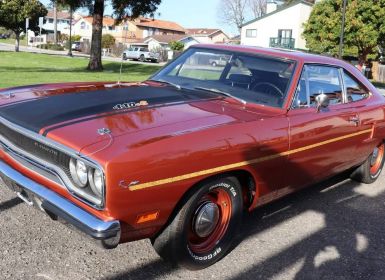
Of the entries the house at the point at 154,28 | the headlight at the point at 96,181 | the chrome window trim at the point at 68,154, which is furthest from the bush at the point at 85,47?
the headlight at the point at 96,181

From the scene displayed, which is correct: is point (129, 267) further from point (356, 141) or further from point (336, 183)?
point (336, 183)

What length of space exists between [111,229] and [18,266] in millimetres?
974

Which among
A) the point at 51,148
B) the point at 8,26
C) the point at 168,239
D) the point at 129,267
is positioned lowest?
the point at 129,267

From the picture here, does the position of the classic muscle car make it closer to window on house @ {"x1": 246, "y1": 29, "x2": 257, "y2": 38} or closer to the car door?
the car door

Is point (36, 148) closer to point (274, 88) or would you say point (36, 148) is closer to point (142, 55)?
point (274, 88)

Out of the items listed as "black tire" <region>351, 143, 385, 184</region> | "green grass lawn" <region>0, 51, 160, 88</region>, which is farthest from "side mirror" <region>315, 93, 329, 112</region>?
"green grass lawn" <region>0, 51, 160, 88</region>

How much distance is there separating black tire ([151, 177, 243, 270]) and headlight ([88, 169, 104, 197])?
584mm

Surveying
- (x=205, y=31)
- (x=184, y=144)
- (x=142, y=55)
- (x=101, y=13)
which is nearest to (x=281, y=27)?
(x=142, y=55)

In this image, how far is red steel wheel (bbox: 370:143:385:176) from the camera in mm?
5967

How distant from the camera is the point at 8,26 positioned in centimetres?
3962

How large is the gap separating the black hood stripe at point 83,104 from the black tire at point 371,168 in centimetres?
259

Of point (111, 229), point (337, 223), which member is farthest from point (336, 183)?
point (111, 229)

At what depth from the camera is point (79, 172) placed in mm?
2938

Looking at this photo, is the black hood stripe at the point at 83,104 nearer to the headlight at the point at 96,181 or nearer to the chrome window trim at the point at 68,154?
the chrome window trim at the point at 68,154
